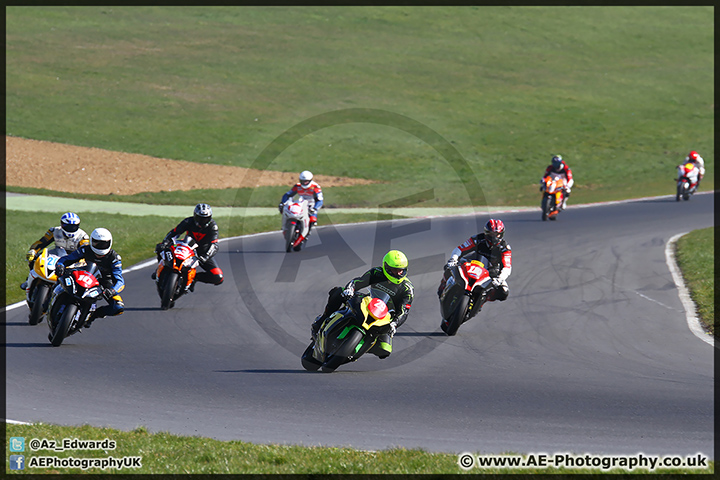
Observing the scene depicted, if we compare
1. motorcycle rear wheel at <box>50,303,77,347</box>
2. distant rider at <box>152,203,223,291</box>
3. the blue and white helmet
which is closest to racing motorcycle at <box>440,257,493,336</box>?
distant rider at <box>152,203,223,291</box>

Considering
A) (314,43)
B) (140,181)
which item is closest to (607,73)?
(314,43)

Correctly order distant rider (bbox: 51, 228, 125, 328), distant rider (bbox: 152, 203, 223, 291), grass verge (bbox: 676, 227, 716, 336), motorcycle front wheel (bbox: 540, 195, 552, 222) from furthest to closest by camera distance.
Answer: motorcycle front wheel (bbox: 540, 195, 552, 222), distant rider (bbox: 152, 203, 223, 291), grass verge (bbox: 676, 227, 716, 336), distant rider (bbox: 51, 228, 125, 328)

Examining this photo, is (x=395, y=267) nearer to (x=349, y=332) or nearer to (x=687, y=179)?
(x=349, y=332)

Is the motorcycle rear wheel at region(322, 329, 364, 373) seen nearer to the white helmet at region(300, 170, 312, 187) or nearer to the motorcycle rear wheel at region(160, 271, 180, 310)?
the motorcycle rear wheel at region(160, 271, 180, 310)

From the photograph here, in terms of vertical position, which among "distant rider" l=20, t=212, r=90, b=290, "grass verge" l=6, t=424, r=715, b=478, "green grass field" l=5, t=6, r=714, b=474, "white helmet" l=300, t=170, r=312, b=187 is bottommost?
"grass verge" l=6, t=424, r=715, b=478

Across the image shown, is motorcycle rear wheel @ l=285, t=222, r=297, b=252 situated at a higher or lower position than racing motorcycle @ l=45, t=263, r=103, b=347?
higher

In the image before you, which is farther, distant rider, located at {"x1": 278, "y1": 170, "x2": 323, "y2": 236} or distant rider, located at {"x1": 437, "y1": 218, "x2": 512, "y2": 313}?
distant rider, located at {"x1": 278, "y1": 170, "x2": 323, "y2": 236}

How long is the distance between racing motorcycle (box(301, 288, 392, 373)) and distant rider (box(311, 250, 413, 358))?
12cm

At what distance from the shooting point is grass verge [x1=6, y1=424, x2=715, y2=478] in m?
8.30

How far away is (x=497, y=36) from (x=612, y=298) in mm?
69191

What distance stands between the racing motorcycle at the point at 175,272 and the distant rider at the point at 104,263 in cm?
180

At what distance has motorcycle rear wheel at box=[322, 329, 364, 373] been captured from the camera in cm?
1190

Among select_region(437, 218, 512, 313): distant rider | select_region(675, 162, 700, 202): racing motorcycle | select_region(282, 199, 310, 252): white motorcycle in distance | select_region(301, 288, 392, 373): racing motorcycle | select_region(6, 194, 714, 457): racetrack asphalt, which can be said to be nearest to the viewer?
select_region(6, 194, 714, 457): racetrack asphalt

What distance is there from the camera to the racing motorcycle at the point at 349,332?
38.9ft
